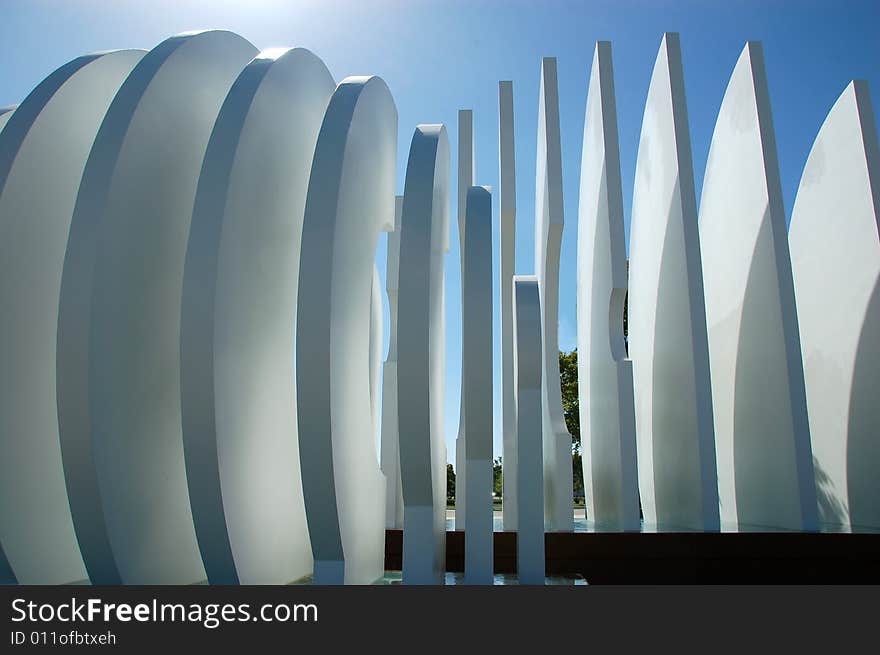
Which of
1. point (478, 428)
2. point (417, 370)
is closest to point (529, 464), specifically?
point (478, 428)

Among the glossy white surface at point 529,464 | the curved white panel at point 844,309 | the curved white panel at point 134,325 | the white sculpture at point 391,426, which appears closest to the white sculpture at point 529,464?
the glossy white surface at point 529,464

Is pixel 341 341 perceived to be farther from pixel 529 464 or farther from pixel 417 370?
pixel 529 464

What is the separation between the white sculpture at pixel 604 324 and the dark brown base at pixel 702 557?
960 millimetres

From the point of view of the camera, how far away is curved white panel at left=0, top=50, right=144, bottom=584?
730cm

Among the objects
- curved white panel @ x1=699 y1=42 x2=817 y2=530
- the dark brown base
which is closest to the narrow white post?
the dark brown base

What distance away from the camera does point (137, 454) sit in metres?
7.20

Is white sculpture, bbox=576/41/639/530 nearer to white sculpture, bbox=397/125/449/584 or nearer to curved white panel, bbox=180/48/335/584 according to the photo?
white sculpture, bbox=397/125/449/584

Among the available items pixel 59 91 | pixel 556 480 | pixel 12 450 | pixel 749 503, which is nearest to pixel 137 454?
pixel 12 450

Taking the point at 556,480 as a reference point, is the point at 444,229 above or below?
above

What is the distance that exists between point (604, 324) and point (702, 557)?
4944mm

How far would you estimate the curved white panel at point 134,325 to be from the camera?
6.62 m

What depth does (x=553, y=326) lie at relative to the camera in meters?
13.5
